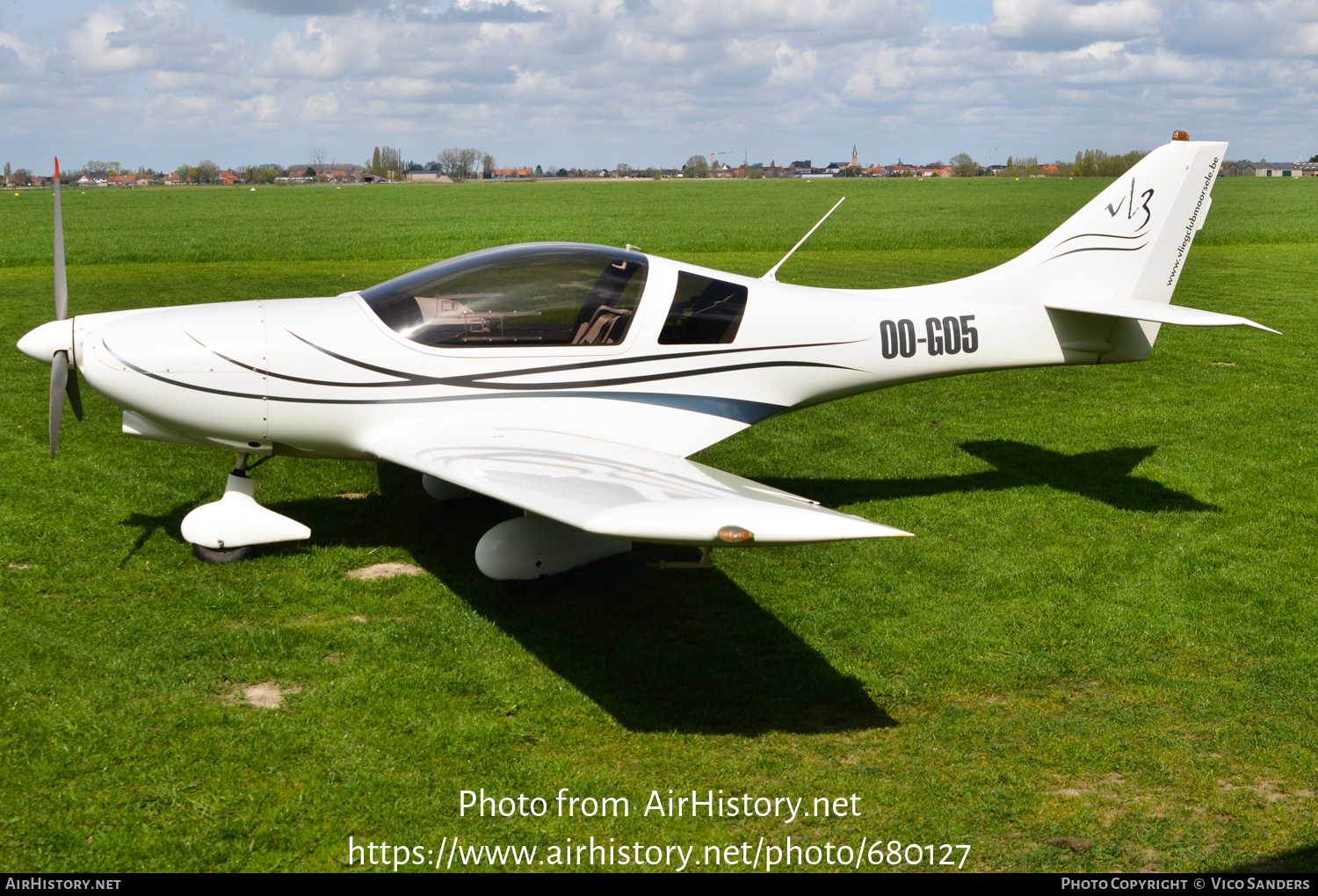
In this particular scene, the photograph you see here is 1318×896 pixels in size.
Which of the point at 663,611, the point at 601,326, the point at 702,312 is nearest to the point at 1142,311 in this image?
the point at 702,312

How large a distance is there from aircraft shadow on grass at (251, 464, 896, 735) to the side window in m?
1.53

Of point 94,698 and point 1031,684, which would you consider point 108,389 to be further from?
point 1031,684

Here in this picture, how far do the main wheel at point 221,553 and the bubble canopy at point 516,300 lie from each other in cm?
180

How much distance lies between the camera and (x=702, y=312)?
6988 millimetres

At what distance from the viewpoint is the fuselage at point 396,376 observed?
249 inches

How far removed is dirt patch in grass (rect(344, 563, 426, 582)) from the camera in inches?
264

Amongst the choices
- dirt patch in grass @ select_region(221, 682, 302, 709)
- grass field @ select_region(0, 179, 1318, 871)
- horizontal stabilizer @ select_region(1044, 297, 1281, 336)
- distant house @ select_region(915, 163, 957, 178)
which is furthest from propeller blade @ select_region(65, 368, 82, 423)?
distant house @ select_region(915, 163, 957, 178)

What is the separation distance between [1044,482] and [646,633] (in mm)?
4398

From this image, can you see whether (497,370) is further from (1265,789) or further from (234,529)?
(1265,789)

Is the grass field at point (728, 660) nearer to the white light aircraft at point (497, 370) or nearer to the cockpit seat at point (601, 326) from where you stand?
the white light aircraft at point (497, 370)

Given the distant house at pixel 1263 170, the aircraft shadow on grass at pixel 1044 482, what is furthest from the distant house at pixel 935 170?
the aircraft shadow on grass at pixel 1044 482

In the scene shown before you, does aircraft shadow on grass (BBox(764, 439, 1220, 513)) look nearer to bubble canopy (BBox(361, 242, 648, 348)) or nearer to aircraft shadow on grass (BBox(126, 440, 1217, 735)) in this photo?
aircraft shadow on grass (BBox(126, 440, 1217, 735))

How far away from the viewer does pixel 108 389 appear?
6.30 meters

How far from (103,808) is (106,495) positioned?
4.42 meters
